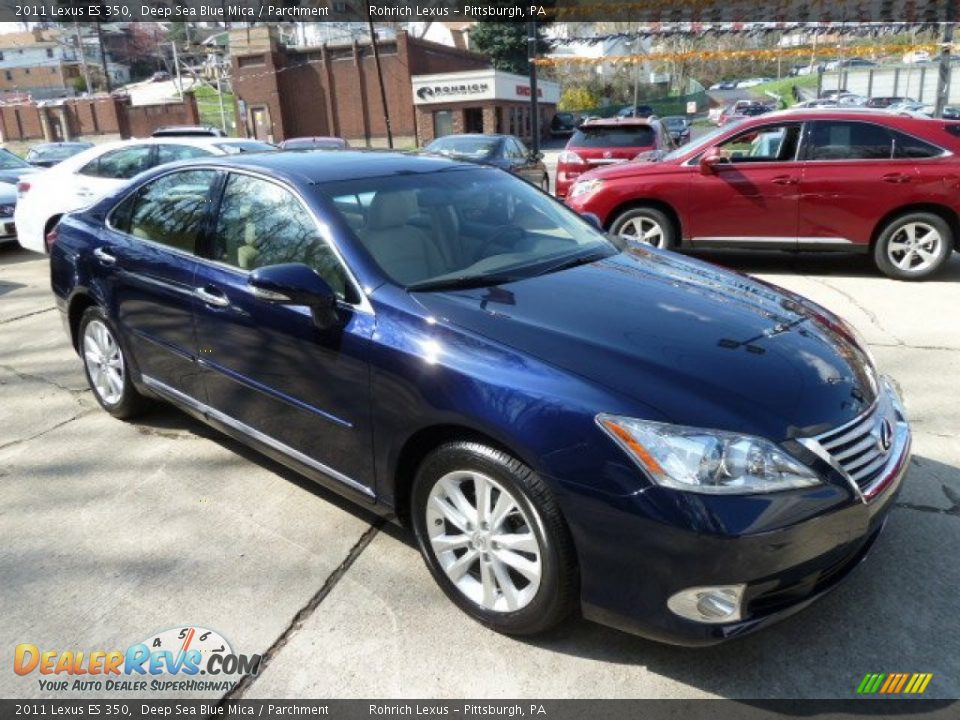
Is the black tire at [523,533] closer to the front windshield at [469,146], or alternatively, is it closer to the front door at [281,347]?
the front door at [281,347]

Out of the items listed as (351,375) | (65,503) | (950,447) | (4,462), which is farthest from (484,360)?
(4,462)

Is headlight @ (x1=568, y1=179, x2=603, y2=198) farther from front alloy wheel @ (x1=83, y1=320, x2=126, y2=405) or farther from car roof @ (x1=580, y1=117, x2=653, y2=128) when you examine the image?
front alloy wheel @ (x1=83, y1=320, x2=126, y2=405)

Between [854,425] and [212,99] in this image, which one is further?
[212,99]

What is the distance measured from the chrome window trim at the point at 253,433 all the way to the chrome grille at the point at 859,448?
1.65 m

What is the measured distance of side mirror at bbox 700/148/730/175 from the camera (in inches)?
304

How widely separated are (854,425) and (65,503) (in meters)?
3.49

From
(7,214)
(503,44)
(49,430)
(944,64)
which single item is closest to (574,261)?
(49,430)

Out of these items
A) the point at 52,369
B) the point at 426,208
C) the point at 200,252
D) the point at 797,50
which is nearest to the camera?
the point at 426,208

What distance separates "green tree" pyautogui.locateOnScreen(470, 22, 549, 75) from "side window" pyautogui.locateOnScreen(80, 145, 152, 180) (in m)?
43.9

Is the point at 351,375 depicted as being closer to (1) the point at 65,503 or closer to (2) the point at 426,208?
(2) the point at 426,208

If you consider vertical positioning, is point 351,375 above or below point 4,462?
above

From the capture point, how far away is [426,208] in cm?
336

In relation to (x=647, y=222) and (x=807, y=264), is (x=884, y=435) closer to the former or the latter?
(x=647, y=222)

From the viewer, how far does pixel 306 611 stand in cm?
279
